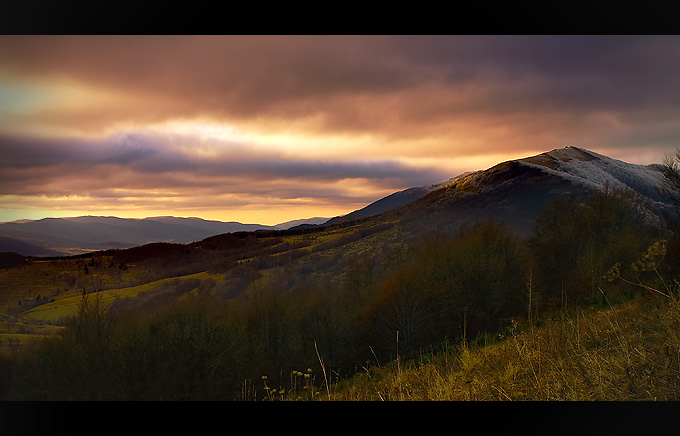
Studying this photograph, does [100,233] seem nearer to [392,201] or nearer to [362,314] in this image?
[392,201]

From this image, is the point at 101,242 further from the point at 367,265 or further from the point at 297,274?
the point at 367,265

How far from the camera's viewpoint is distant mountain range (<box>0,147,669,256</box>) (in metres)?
Answer: 8.38

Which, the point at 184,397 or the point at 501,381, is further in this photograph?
the point at 184,397

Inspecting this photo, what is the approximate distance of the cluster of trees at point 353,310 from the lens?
39.0 ft

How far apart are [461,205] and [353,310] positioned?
6.30 m

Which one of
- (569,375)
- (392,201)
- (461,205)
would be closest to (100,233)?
(392,201)

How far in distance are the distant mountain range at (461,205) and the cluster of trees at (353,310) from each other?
3.30ft

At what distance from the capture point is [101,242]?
9312 mm

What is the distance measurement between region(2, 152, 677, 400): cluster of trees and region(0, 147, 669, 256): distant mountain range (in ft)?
3.30

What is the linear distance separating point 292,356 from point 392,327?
445cm

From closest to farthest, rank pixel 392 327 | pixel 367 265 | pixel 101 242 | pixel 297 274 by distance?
pixel 101 242, pixel 297 274, pixel 367 265, pixel 392 327

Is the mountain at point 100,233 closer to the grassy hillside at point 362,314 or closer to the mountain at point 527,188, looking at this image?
the grassy hillside at point 362,314
